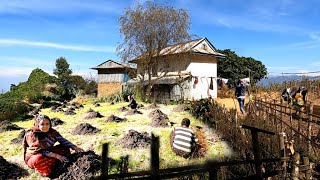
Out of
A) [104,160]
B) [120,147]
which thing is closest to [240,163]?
Result: [104,160]

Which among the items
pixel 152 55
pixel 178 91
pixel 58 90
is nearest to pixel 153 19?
pixel 152 55

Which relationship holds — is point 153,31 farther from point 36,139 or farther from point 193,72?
point 36,139

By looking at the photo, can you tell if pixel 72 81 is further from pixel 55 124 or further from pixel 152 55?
pixel 55 124

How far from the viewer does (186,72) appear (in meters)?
24.5

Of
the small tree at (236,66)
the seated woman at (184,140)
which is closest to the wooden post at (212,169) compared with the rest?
the seated woman at (184,140)

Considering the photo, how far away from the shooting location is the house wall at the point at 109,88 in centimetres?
Result: 3232

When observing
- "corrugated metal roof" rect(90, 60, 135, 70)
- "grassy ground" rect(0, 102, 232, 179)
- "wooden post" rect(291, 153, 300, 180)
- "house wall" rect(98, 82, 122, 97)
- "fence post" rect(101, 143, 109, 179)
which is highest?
"corrugated metal roof" rect(90, 60, 135, 70)

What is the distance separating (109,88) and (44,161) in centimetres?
2629

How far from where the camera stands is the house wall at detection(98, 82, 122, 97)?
32.3m

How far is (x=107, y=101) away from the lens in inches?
1006

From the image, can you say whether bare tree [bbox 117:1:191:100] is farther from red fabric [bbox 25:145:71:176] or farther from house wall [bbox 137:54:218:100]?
red fabric [bbox 25:145:71:176]

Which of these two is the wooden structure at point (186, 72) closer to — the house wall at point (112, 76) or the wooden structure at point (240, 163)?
the house wall at point (112, 76)

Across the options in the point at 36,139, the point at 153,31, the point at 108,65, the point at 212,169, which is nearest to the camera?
the point at 212,169

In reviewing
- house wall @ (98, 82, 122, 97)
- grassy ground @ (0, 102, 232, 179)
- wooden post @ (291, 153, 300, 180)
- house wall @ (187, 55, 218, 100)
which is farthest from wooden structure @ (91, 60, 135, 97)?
wooden post @ (291, 153, 300, 180)
